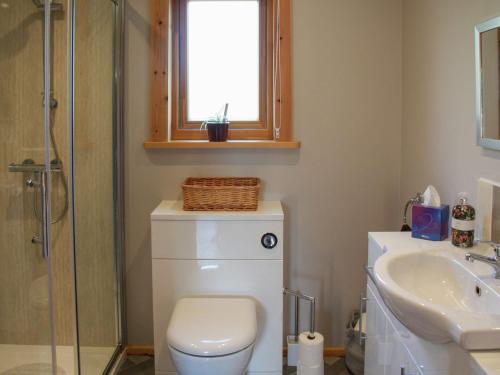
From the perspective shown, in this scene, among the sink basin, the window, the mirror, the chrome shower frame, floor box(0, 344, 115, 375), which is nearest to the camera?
the sink basin

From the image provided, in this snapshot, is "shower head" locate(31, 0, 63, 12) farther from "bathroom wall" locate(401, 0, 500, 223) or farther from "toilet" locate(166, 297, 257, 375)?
"bathroom wall" locate(401, 0, 500, 223)

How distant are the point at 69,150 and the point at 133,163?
65cm

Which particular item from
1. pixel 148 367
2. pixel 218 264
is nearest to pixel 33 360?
pixel 148 367

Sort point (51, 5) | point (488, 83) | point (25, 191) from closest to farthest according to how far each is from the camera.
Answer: point (488, 83)
point (51, 5)
point (25, 191)

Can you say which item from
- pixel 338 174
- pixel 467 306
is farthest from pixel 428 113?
pixel 467 306

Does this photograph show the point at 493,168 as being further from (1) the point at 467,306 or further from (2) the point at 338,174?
(2) the point at 338,174

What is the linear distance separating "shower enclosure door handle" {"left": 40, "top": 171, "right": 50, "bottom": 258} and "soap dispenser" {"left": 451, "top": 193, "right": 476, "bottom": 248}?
1.47m

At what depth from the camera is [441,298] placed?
64.6 inches

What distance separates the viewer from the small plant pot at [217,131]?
263 centimetres

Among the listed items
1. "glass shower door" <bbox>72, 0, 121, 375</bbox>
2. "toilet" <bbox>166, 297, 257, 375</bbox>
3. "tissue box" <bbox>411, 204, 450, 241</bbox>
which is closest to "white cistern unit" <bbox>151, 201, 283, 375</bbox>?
"toilet" <bbox>166, 297, 257, 375</bbox>

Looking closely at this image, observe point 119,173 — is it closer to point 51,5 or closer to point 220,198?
point 220,198

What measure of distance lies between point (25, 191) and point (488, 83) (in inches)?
67.5

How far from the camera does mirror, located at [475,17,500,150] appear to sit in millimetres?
1699

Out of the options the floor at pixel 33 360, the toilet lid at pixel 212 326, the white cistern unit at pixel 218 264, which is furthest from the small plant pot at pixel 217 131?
the floor at pixel 33 360
